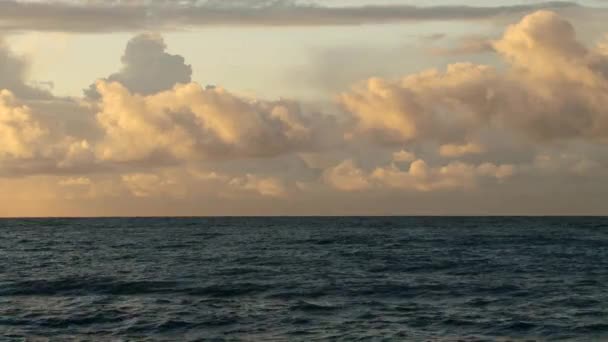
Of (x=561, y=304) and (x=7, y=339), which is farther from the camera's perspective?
(x=561, y=304)

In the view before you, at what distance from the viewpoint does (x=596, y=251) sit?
Answer: 8069 cm

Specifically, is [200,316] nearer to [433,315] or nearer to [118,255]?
Result: [433,315]

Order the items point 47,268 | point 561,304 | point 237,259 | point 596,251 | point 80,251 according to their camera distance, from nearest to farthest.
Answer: point 561,304 → point 47,268 → point 237,259 → point 596,251 → point 80,251

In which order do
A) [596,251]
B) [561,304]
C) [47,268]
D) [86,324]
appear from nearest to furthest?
1. [86,324]
2. [561,304]
3. [47,268]
4. [596,251]

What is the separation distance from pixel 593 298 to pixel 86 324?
3164 centimetres

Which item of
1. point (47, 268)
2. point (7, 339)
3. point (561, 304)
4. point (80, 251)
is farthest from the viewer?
point (80, 251)

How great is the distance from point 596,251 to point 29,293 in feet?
211

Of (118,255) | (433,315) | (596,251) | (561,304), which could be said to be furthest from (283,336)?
(596,251)

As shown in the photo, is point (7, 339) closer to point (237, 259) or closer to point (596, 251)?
point (237, 259)

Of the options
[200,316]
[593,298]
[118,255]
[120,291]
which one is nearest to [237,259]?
[118,255]

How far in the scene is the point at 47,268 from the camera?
214 ft

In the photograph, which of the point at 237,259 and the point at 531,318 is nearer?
the point at 531,318

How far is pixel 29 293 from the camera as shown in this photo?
48344mm

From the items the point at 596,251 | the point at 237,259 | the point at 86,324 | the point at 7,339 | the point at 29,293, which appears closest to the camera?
the point at 7,339
